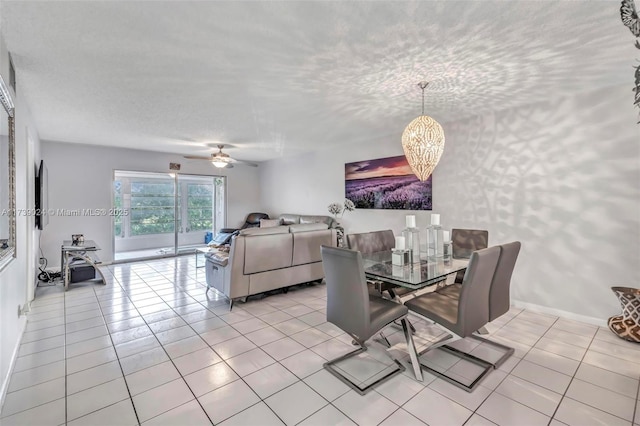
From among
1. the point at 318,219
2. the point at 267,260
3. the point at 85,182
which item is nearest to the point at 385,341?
the point at 267,260

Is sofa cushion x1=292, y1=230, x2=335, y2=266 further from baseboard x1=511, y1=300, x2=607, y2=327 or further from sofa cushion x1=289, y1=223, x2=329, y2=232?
baseboard x1=511, y1=300, x2=607, y2=327

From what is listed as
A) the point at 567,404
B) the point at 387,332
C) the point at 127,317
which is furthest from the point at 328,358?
the point at 127,317

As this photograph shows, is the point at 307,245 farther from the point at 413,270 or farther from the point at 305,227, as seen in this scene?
the point at 413,270

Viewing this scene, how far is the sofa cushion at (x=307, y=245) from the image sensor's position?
4190 millimetres

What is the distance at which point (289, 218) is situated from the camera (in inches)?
283

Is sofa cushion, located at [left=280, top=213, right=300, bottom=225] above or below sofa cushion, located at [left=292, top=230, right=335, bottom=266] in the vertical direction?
above

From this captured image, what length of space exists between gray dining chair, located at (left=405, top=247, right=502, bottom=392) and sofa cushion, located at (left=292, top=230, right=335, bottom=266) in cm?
207

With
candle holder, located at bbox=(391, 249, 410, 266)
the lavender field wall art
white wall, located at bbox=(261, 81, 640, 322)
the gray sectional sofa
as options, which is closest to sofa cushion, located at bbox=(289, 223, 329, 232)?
the gray sectional sofa

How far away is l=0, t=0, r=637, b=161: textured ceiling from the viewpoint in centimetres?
182

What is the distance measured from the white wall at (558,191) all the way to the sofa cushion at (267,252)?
242 cm

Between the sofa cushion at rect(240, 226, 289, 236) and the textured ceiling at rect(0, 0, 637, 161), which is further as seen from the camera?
the sofa cushion at rect(240, 226, 289, 236)

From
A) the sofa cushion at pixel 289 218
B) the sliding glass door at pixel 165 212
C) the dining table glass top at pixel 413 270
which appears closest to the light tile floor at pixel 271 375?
the dining table glass top at pixel 413 270

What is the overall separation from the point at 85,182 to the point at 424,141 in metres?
6.68

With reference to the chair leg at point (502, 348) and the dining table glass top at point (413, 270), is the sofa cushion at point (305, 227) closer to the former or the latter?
the dining table glass top at point (413, 270)
